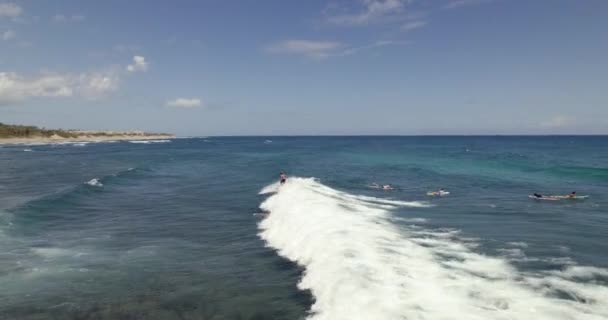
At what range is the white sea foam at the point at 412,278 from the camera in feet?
39.3

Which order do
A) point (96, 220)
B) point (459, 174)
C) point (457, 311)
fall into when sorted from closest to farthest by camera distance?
1. point (457, 311)
2. point (96, 220)
3. point (459, 174)

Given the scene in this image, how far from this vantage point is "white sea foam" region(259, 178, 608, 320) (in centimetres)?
1199

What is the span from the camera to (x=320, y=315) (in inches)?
483

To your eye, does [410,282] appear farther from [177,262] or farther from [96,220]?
[96,220]

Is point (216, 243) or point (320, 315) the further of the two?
point (216, 243)

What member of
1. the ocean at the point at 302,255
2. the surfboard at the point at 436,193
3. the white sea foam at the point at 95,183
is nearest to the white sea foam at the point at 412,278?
the ocean at the point at 302,255

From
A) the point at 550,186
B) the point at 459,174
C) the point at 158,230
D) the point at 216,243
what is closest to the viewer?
the point at 216,243

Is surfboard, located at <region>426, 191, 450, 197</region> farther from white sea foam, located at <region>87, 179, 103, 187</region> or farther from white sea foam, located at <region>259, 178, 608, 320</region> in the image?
white sea foam, located at <region>87, 179, 103, 187</region>

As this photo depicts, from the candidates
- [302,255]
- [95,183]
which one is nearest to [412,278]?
[302,255]

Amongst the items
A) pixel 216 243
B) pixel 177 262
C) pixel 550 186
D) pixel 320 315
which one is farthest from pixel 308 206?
pixel 550 186

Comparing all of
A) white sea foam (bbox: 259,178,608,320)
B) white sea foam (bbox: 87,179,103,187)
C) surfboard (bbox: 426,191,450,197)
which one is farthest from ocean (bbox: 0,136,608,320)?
A: white sea foam (bbox: 87,179,103,187)

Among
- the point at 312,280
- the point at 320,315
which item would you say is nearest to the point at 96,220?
the point at 312,280

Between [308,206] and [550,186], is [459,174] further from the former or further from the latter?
[308,206]

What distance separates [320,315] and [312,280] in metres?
2.80
